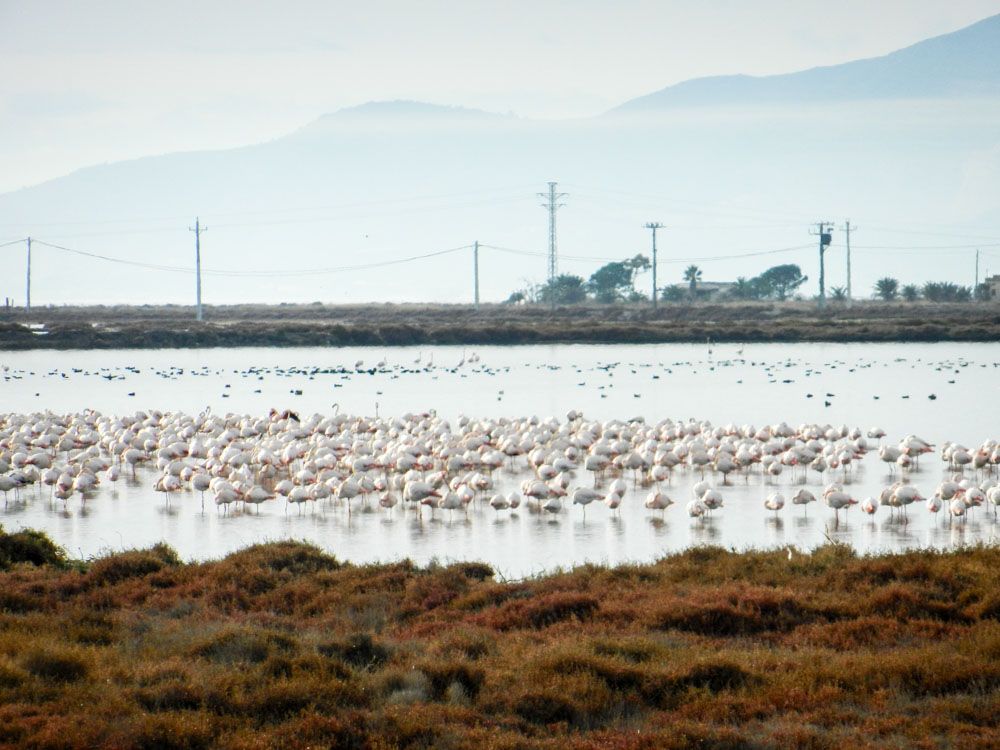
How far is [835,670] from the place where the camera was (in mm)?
9719

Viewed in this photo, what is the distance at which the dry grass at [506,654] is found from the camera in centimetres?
861

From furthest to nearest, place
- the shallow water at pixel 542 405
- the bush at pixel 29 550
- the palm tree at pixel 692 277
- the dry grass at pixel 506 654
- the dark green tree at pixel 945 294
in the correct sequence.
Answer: the palm tree at pixel 692 277 < the dark green tree at pixel 945 294 < the shallow water at pixel 542 405 < the bush at pixel 29 550 < the dry grass at pixel 506 654

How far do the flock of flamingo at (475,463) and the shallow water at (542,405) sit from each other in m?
0.30

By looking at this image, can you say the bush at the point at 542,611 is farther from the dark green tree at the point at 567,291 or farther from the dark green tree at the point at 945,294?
the dark green tree at the point at 567,291

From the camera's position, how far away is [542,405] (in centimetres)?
3738

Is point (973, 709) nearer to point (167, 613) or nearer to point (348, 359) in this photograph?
point (167, 613)

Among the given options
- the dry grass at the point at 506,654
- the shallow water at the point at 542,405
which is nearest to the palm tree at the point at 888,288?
the shallow water at the point at 542,405

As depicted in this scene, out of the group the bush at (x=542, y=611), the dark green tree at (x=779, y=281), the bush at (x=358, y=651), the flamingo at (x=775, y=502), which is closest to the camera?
the bush at (x=358, y=651)

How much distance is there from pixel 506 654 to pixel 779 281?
426 ft

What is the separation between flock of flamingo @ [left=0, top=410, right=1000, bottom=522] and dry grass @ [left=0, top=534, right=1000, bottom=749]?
5.38 metres

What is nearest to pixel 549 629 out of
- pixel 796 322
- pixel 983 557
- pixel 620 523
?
pixel 983 557

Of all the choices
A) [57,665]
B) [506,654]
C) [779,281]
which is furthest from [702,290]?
[57,665]

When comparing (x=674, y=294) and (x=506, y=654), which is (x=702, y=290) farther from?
(x=506, y=654)

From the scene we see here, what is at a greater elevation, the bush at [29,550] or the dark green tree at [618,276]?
the dark green tree at [618,276]
